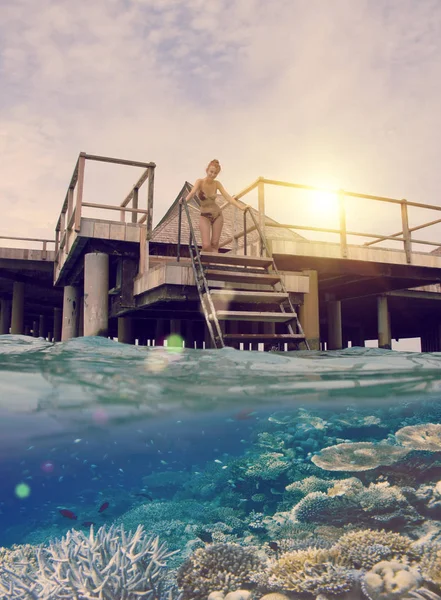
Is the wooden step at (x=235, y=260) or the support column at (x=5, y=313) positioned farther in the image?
the support column at (x=5, y=313)

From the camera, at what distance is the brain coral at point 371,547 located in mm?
5293

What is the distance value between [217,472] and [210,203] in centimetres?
653

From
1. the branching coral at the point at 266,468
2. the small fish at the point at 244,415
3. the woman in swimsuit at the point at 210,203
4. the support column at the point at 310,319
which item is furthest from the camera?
the support column at the point at 310,319

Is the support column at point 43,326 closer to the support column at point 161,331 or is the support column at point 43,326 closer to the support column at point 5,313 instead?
the support column at point 5,313

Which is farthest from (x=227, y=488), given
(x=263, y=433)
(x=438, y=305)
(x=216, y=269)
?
(x=438, y=305)

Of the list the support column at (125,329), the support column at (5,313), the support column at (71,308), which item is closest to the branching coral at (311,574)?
the support column at (71,308)

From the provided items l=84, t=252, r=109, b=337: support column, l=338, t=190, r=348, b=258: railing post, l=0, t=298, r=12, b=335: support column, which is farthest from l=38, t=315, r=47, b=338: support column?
l=338, t=190, r=348, b=258: railing post

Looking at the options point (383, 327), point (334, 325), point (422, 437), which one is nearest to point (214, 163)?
point (422, 437)

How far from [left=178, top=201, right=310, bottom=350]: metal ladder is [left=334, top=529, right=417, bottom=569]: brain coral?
2.89 metres

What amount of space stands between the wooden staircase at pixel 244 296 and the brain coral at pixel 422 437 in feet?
10.1

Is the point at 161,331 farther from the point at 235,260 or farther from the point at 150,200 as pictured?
the point at 235,260

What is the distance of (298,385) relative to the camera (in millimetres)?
8602

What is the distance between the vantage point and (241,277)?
852cm

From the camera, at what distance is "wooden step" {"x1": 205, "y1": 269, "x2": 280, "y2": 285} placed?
8.38 metres
